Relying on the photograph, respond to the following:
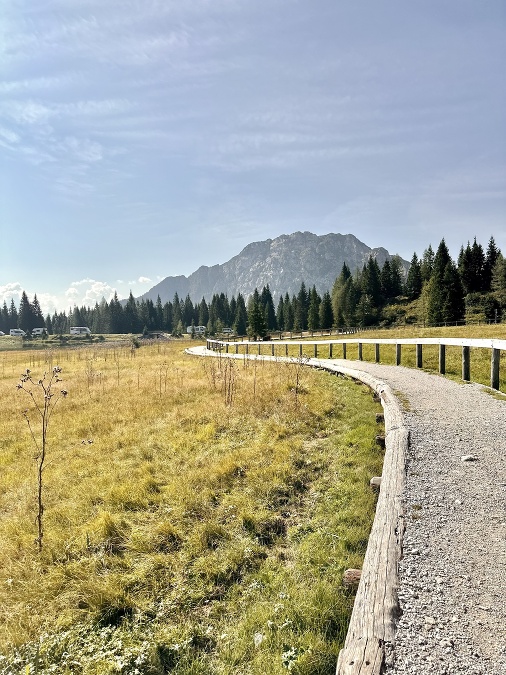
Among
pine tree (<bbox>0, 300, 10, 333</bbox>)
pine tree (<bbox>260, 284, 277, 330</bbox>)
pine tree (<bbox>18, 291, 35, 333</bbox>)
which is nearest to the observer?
pine tree (<bbox>260, 284, 277, 330</bbox>)

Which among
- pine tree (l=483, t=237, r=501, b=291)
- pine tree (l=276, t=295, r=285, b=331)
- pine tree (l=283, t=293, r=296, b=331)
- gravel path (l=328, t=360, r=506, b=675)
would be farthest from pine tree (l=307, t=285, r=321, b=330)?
gravel path (l=328, t=360, r=506, b=675)

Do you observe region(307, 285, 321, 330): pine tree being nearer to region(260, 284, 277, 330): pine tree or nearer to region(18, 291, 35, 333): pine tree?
region(260, 284, 277, 330): pine tree

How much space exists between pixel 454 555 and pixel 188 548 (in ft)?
8.38

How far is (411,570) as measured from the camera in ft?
8.78

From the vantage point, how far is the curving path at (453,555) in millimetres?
2004

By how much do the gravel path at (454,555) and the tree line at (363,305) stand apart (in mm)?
60952

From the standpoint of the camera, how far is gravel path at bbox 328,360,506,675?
6.59 feet

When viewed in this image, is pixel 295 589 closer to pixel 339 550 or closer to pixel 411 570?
pixel 339 550

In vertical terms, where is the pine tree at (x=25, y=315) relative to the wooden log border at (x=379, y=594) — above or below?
above

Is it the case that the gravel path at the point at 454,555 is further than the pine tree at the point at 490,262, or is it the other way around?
the pine tree at the point at 490,262

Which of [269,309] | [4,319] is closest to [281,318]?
[269,309]

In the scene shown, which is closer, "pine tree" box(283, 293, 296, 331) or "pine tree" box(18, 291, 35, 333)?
"pine tree" box(283, 293, 296, 331)

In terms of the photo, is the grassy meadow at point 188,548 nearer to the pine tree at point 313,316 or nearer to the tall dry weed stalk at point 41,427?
the tall dry weed stalk at point 41,427

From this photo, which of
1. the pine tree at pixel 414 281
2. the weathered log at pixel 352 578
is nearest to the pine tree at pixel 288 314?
the pine tree at pixel 414 281
